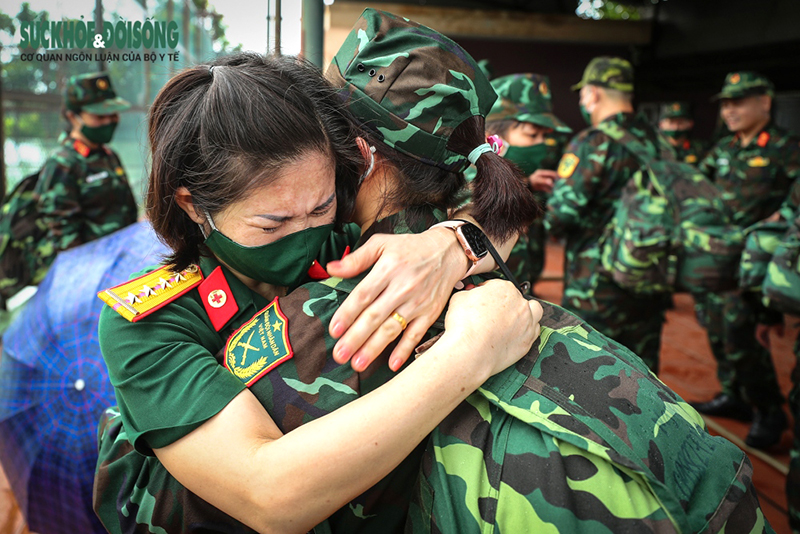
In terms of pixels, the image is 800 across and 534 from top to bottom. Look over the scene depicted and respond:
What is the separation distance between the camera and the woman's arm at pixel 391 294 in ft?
3.71

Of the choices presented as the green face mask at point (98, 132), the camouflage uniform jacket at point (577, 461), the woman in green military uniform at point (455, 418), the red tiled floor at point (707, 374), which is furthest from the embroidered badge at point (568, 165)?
the green face mask at point (98, 132)

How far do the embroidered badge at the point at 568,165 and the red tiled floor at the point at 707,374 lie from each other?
2200 mm

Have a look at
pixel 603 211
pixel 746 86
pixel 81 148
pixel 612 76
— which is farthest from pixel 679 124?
pixel 81 148

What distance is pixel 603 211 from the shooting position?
3885mm

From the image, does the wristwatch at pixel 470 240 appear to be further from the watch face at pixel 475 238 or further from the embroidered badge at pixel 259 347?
the embroidered badge at pixel 259 347

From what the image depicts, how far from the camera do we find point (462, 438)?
1.13 meters

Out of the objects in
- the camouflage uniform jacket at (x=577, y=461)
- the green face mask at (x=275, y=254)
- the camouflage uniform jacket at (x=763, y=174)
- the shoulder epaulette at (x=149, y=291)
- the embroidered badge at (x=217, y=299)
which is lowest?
the camouflage uniform jacket at (x=763, y=174)

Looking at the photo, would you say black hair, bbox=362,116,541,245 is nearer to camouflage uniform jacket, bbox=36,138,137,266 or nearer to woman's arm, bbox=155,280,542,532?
woman's arm, bbox=155,280,542,532

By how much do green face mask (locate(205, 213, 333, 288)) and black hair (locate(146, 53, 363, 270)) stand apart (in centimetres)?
9

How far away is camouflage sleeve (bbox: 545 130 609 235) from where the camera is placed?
145 inches

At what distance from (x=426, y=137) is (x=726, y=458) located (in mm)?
922

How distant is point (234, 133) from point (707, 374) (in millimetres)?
5390

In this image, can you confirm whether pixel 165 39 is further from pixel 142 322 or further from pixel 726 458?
pixel 726 458

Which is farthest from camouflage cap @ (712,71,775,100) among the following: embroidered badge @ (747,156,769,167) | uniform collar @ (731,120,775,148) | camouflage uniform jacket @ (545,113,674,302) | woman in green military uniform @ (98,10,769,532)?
woman in green military uniform @ (98,10,769,532)
